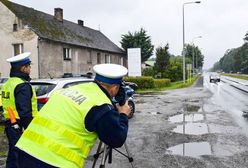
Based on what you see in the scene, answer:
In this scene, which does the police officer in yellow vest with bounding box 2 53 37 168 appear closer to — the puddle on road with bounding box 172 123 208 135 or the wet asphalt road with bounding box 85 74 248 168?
the wet asphalt road with bounding box 85 74 248 168

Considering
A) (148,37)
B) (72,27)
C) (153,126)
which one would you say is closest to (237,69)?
(148,37)

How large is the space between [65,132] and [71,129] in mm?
48

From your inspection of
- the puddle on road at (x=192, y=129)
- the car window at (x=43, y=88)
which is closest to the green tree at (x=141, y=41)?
the puddle on road at (x=192, y=129)

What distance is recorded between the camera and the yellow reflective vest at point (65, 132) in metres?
2.28

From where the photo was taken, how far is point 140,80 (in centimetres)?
2959

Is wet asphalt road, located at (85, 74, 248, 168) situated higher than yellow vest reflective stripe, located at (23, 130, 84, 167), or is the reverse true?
yellow vest reflective stripe, located at (23, 130, 84, 167)

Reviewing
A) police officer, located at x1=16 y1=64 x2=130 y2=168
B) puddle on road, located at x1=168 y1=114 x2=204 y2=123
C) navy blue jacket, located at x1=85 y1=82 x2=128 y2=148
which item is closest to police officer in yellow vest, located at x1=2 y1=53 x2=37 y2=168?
police officer, located at x1=16 y1=64 x2=130 y2=168

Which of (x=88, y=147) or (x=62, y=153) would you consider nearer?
(x=62, y=153)

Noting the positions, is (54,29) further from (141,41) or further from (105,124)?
(105,124)

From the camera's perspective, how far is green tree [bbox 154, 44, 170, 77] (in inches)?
1607

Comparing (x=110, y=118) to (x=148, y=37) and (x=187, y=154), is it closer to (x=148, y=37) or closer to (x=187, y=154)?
(x=187, y=154)

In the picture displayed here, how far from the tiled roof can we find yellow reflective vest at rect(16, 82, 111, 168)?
2663cm

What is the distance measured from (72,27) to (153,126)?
2945 centimetres

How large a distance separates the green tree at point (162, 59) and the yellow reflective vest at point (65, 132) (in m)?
39.0
